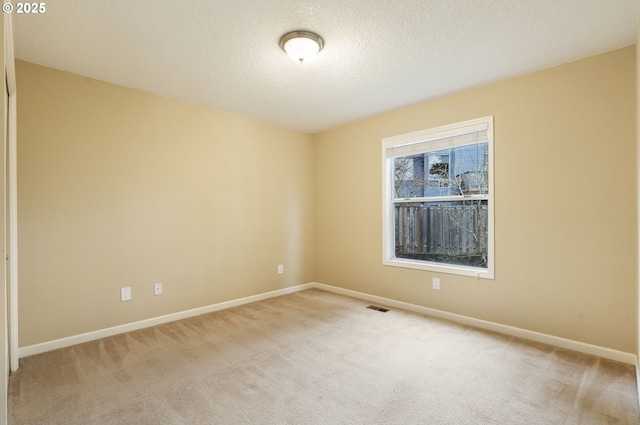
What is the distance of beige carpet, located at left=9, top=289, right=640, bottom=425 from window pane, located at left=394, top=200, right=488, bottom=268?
2.64 feet

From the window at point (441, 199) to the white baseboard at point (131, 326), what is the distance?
1.83 metres

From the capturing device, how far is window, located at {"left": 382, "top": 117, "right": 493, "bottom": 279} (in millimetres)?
3256

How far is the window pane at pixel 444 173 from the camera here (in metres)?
3.30

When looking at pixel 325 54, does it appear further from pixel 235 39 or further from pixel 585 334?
pixel 585 334

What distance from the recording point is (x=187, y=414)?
1.84 metres

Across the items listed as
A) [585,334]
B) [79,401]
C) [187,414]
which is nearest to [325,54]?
[187,414]

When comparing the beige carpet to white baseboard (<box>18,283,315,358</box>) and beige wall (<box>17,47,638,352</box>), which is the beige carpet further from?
beige wall (<box>17,47,638,352</box>)

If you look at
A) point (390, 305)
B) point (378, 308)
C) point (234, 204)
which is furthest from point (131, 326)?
point (390, 305)

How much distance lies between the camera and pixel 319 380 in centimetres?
219

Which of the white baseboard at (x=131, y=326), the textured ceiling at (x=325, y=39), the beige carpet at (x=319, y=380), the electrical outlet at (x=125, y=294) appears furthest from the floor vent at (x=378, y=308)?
the electrical outlet at (x=125, y=294)

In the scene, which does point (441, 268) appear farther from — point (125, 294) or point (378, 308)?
point (125, 294)

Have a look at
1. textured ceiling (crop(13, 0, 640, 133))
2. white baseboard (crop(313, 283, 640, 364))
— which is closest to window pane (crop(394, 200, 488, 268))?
white baseboard (crop(313, 283, 640, 364))

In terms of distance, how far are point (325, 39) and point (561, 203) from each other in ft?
7.77

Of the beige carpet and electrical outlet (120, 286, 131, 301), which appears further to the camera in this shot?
electrical outlet (120, 286, 131, 301)
